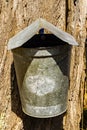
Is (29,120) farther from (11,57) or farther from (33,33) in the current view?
(33,33)

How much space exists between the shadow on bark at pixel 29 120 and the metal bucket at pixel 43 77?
0.37 m

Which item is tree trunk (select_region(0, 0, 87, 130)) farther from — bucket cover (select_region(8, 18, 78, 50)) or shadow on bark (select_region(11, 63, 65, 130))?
bucket cover (select_region(8, 18, 78, 50))

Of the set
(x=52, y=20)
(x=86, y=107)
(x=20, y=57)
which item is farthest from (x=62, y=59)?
(x=86, y=107)

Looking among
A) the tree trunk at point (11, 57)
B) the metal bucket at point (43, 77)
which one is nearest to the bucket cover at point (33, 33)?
the metal bucket at point (43, 77)

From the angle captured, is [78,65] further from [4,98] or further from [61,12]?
[4,98]

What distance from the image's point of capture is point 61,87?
284cm

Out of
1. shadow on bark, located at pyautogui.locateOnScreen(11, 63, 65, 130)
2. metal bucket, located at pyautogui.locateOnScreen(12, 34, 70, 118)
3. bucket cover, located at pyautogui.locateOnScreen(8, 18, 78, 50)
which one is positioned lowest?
shadow on bark, located at pyautogui.locateOnScreen(11, 63, 65, 130)

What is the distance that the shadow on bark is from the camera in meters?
3.28

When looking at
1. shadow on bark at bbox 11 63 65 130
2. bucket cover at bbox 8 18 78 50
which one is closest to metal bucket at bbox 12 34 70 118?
bucket cover at bbox 8 18 78 50

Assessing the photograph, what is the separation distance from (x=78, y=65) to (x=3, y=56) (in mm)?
737

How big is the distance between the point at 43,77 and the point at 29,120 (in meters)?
0.83

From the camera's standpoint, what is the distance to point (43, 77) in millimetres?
2746

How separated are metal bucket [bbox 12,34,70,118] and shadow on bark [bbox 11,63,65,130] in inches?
14.5

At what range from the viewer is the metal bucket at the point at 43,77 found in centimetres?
271
